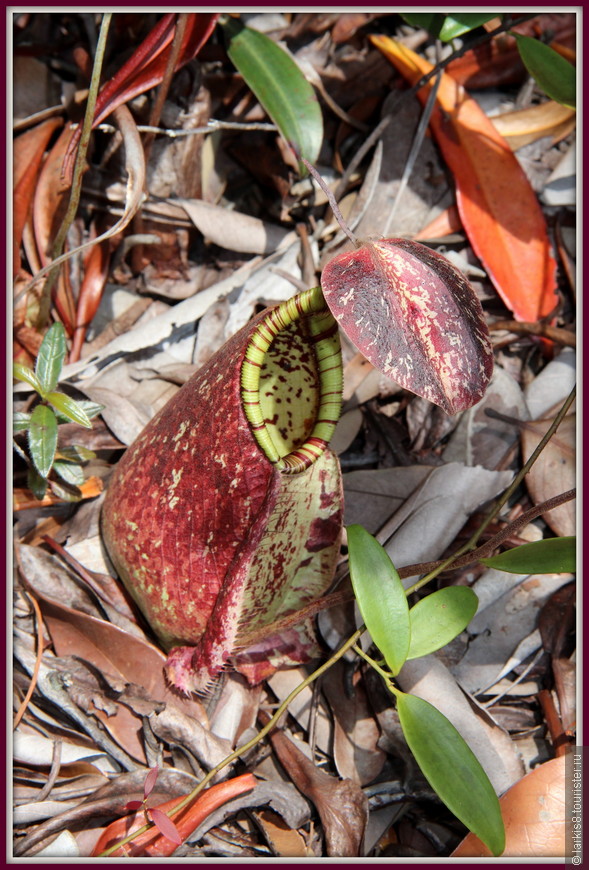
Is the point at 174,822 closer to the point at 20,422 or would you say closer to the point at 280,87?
the point at 20,422

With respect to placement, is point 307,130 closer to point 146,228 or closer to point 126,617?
point 146,228

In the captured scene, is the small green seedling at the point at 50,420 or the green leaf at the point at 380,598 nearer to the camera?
the green leaf at the point at 380,598

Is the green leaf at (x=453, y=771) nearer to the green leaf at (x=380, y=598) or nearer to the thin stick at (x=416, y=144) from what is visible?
the green leaf at (x=380, y=598)

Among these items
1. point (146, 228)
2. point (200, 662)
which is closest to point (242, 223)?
point (146, 228)

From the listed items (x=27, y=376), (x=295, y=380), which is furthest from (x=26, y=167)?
(x=295, y=380)

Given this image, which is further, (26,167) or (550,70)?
(26,167)

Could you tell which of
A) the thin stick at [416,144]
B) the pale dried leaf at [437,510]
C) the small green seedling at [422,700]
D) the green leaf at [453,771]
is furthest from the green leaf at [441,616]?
the thin stick at [416,144]
